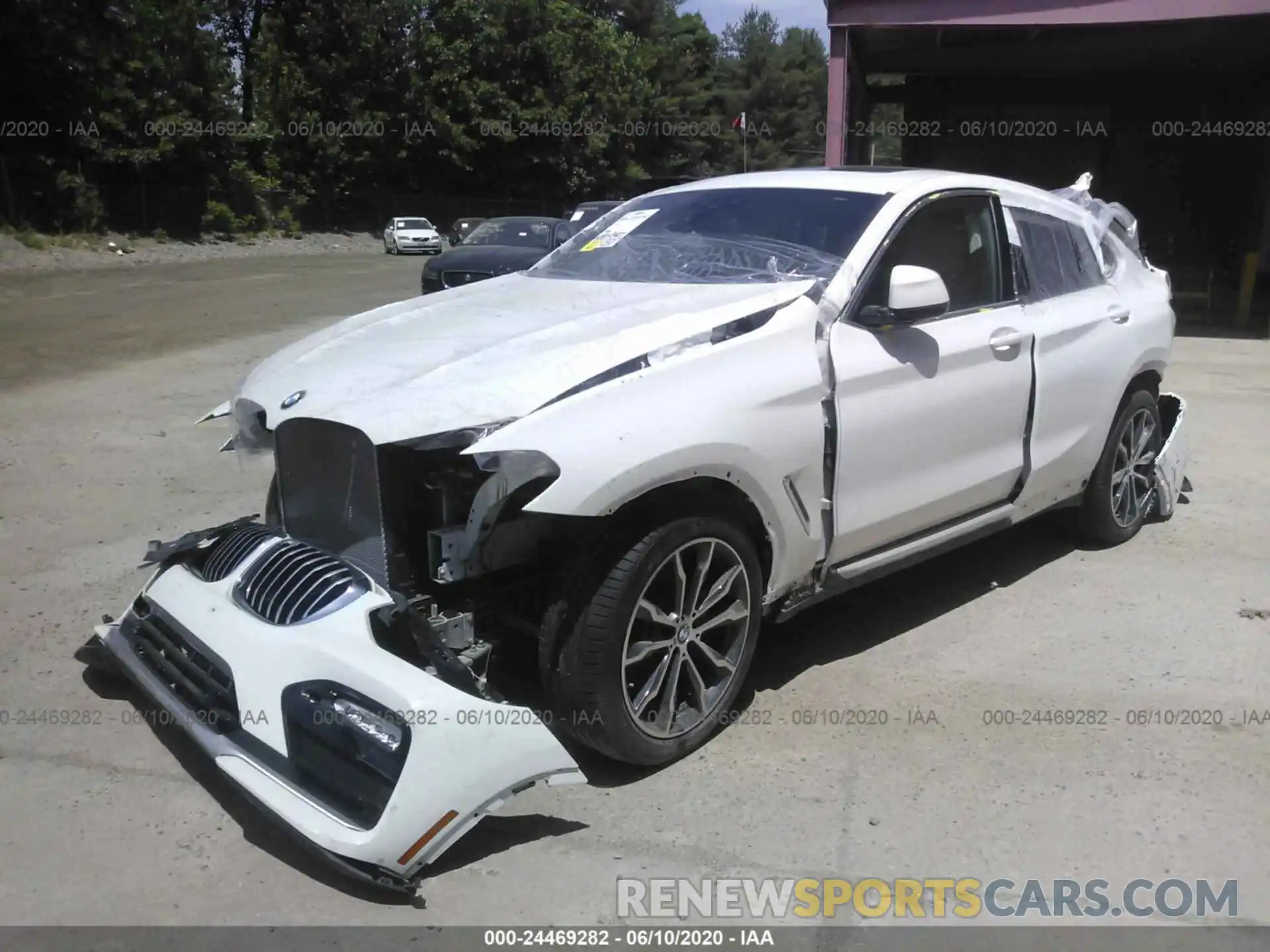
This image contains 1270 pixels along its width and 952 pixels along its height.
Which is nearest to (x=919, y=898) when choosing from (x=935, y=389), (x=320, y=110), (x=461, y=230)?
(x=935, y=389)

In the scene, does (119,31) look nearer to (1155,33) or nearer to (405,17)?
(405,17)

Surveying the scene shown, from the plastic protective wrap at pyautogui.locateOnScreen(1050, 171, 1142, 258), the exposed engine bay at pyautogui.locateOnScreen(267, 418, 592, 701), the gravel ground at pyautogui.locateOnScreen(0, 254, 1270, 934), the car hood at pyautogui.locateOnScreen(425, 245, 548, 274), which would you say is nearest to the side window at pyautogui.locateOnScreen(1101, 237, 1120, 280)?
the plastic protective wrap at pyautogui.locateOnScreen(1050, 171, 1142, 258)

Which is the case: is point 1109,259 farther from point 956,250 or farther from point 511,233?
point 511,233

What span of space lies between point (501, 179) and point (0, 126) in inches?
861

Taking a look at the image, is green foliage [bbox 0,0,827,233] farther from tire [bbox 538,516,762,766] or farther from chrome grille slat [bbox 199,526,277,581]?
tire [bbox 538,516,762,766]

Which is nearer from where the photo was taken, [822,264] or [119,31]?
[822,264]

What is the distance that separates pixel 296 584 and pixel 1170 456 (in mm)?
4837

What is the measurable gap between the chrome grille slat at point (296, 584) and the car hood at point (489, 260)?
28.0 feet

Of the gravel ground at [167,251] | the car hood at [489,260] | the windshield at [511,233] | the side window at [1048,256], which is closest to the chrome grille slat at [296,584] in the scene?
the side window at [1048,256]

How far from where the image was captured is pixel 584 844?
3402 mm

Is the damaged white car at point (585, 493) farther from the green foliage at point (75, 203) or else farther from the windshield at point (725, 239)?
the green foliage at point (75, 203)

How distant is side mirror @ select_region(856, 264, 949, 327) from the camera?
13.5ft

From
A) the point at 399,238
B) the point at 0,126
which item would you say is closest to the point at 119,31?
the point at 0,126

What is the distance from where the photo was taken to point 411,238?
1465 inches
